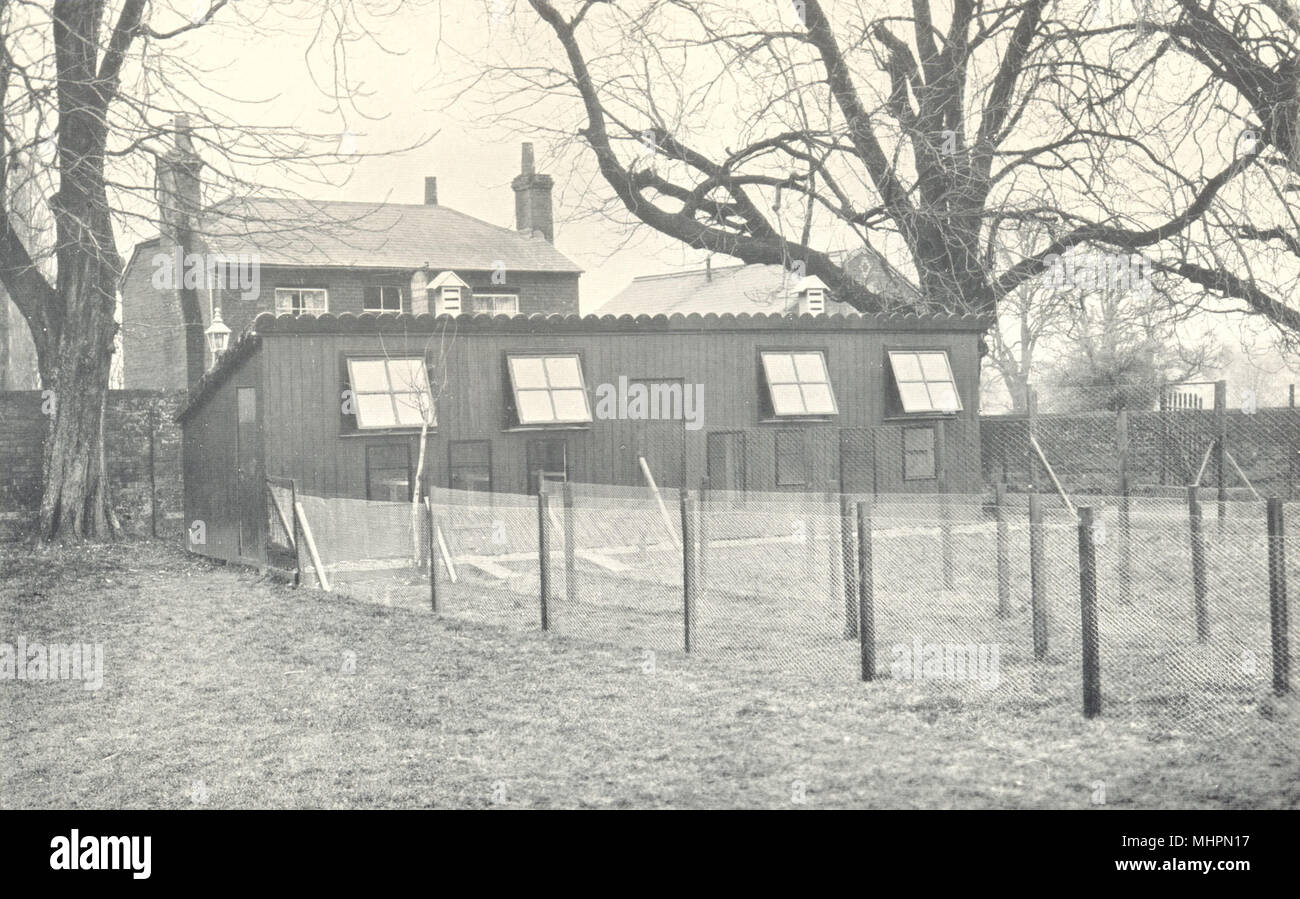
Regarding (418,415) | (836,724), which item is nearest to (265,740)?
(836,724)

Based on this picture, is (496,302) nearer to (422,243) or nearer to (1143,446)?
(422,243)

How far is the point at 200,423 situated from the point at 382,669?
1207cm

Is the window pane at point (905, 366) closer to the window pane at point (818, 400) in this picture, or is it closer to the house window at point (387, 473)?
the window pane at point (818, 400)

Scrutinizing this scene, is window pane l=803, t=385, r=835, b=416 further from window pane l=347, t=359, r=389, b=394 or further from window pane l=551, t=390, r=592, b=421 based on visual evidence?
window pane l=347, t=359, r=389, b=394

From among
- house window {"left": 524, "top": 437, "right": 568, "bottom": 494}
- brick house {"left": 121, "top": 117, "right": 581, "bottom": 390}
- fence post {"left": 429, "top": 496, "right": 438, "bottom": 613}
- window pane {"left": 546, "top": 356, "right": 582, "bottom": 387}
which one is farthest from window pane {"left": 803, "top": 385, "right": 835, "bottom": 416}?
brick house {"left": 121, "top": 117, "right": 581, "bottom": 390}

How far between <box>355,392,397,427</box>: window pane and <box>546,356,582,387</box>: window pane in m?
2.29

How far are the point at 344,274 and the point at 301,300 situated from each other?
1429 millimetres

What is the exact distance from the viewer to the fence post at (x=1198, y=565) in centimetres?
813

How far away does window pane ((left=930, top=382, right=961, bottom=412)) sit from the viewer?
20141 mm

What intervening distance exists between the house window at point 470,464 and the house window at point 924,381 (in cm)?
665

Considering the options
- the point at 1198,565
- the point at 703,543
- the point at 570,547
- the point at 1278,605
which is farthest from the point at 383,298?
the point at 1278,605

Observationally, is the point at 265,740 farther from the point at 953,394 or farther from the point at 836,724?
the point at 953,394

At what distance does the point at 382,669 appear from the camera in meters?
9.23
